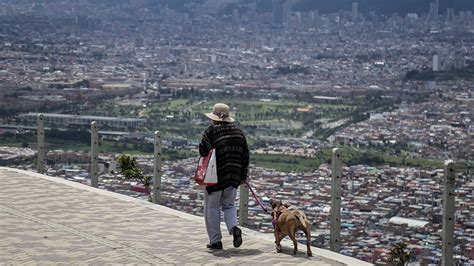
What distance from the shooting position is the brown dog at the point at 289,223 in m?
7.73

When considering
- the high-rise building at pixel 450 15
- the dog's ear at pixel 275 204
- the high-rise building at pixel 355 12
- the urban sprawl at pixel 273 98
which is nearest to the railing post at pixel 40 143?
the urban sprawl at pixel 273 98

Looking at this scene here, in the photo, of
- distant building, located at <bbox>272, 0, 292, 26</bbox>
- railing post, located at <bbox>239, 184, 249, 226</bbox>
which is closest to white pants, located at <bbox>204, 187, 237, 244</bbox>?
railing post, located at <bbox>239, 184, 249, 226</bbox>

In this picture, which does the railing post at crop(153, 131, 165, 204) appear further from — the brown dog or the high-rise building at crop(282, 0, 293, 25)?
the high-rise building at crop(282, 0, 293, 25)

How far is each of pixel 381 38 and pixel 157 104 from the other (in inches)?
1056

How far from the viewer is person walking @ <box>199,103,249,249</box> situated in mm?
8094

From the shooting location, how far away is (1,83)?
3600cm

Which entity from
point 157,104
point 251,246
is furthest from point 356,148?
point 251,246

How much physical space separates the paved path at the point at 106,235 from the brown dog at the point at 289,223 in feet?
0.42

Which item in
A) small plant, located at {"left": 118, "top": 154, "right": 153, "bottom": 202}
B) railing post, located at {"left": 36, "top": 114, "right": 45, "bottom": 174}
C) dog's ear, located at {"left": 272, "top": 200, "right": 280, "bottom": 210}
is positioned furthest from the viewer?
railing post, located at {"left": 36, "top": 114, "right": 45, "bottom": 174}

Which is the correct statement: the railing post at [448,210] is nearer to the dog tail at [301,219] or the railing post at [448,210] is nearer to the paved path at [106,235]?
the paved path at [106,235]

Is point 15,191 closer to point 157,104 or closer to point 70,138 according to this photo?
point 70,138

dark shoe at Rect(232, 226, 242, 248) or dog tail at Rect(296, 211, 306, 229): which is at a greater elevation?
dog tail at Rect(296, 211, 306, 229)

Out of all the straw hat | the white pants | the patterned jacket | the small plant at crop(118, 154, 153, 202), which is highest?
the straw hat

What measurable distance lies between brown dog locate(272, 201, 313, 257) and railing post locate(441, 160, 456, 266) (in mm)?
1029
